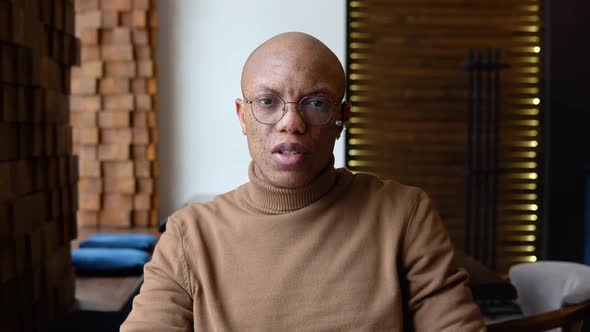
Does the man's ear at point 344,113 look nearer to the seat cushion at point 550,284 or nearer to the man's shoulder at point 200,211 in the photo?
the man's shoulder at point 200,211

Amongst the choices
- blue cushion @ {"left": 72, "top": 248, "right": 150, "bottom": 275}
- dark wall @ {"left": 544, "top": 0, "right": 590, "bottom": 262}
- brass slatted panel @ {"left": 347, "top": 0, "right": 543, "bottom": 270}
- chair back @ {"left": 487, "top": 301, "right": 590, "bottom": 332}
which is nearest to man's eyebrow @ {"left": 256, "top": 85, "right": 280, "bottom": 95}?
chair back @ {"left": 487, "top": 301, "right": 590, "bottom": 332}

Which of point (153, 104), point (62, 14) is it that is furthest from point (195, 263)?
point (153, 104)

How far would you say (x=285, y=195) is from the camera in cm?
106

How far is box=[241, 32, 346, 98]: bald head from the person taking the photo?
3.25 feet

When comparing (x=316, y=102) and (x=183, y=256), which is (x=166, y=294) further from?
(x=316, y=102)

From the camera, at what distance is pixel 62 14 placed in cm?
198

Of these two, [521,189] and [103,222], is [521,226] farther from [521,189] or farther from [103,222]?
[103,222]

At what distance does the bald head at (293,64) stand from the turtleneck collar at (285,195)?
148 millimetres

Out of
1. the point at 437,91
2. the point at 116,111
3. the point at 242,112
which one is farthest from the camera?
Answer: the point at 437,91

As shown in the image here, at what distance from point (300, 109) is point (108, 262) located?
1668 millimetres

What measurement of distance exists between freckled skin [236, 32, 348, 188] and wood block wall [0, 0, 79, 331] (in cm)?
78

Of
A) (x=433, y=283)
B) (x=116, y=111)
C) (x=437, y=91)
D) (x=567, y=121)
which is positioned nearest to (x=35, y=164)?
(x=433, y=283)

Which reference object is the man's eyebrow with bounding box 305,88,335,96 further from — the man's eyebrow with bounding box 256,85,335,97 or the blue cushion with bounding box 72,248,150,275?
the blue cushion with bounding box 72,248,150,275

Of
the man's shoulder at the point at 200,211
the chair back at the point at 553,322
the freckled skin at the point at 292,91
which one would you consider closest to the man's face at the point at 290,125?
the freckled skin at the point at 292,91
